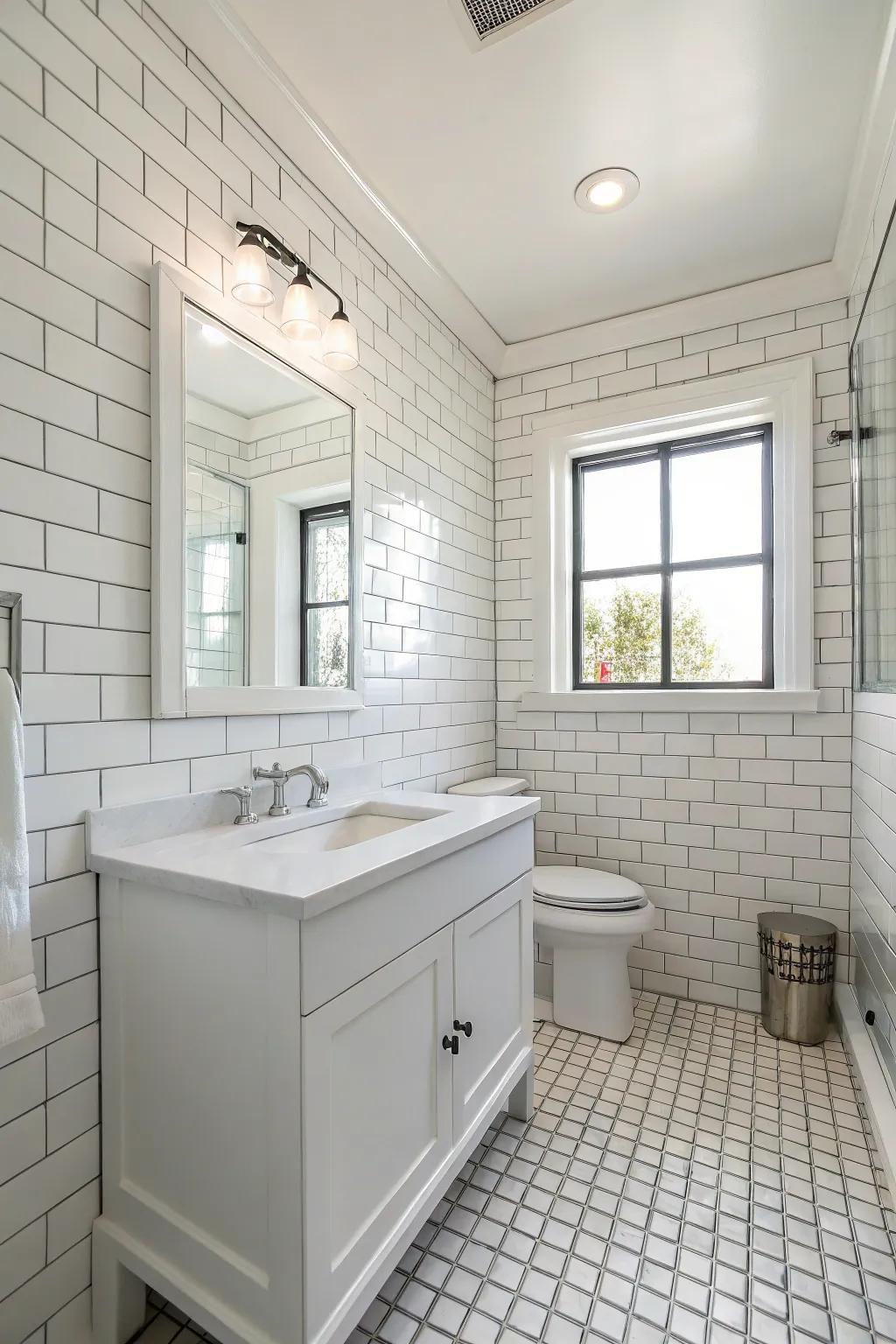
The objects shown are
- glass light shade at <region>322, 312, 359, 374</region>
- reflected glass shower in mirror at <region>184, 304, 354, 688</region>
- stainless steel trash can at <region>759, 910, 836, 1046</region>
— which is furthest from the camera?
stainless steel trash can at <region>759, 910, 836, 1046</region>

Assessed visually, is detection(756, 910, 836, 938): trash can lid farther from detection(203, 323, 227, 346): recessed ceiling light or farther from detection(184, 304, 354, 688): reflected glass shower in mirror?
detection(203, 323, 227, 346): recessed ceiling light

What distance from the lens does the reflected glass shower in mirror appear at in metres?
1.38

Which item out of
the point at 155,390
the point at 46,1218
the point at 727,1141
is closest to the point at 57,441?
the point at 155,390

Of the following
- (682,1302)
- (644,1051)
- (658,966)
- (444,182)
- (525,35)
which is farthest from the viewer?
(658,966)

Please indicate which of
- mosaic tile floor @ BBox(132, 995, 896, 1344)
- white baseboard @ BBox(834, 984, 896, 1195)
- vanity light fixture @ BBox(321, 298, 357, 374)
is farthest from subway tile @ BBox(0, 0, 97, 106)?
white baseboard @ BBox(834, 984, 896, 1195)

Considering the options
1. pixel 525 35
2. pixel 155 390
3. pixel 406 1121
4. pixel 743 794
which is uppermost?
pixel 525 35

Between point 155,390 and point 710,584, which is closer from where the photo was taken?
point 155,390

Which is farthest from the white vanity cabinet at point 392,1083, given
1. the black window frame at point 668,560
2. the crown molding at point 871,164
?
the crown molding at point 871,164

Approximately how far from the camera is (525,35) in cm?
144

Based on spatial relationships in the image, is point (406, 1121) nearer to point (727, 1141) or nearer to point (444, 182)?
point (727, 1141)

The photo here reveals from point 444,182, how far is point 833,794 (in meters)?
2.35

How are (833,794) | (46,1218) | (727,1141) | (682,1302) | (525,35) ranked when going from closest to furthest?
(46,1218) < (682,1302) < (525,35) < (727,1141) < (833,794)

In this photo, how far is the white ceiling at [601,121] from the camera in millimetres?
1427

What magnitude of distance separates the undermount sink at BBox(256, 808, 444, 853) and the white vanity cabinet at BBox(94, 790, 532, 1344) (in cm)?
38
